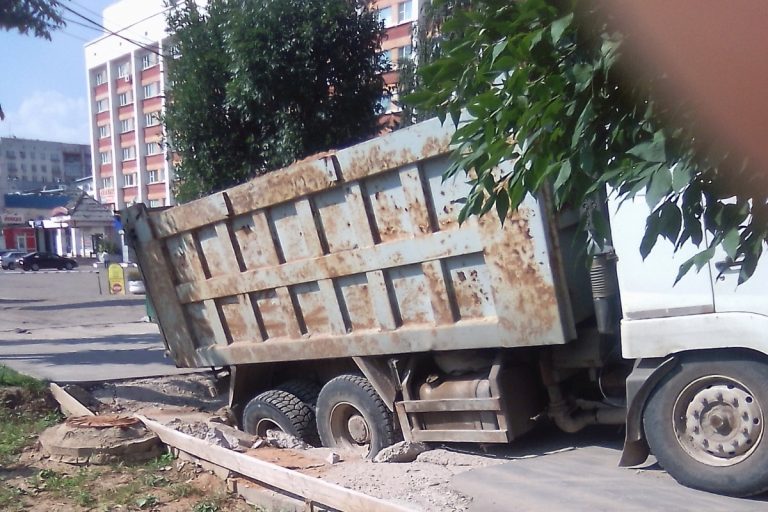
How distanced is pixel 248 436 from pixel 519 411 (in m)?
2.44

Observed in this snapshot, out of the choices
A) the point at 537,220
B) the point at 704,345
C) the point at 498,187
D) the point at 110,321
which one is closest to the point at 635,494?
the point at 704,345

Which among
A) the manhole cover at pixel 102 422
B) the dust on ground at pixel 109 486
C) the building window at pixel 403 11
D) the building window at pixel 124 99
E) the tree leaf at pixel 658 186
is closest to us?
the tree leaf at pixel 658 186

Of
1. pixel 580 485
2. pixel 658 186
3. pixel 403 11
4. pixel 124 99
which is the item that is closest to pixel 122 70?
pixel 124 99

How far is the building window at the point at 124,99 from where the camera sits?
196 ft

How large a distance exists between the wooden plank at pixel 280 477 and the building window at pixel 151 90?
5261 centimetres

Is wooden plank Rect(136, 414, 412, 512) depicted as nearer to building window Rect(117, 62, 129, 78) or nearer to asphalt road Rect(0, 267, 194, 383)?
asphalt road Rect(0, 267, 194, 383)

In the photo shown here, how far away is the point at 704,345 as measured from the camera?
447cm

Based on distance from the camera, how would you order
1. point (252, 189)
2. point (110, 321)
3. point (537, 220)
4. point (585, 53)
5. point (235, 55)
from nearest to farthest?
point (585, 53)
point (537, 220)
point (252, 189)
point (235, 55)
point (110, 321)

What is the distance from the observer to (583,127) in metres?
2.52

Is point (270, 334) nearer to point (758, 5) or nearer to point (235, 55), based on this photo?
point (235, 55)

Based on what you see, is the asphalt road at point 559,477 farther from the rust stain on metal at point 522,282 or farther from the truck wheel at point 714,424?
the rust stain on metal at point 522,282

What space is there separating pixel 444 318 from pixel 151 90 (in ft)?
182

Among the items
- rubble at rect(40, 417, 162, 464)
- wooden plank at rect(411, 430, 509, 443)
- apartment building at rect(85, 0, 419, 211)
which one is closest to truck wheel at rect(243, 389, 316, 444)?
rubble at rect(40, 417, 162, 464)

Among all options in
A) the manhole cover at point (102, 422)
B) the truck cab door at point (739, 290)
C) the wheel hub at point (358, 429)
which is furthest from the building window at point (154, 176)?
the truck cab door at point (739, 290)
